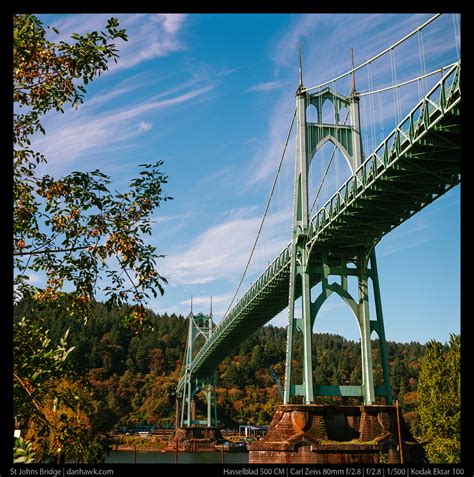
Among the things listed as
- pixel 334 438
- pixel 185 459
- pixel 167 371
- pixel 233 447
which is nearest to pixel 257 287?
pixel 334 438

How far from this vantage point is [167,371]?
5236 inches

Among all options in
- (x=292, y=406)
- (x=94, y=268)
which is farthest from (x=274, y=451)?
(x=94, y=268)

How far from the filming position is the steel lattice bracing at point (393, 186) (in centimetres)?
2317

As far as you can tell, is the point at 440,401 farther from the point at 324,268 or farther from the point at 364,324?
the point at 324,268

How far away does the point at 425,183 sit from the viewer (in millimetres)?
27781

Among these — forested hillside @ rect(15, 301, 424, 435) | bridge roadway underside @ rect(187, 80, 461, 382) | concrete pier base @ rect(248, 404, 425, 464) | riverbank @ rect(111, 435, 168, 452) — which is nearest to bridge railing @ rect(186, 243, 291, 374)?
bridge roadway underside @ rect(187, 80, 461, 382)

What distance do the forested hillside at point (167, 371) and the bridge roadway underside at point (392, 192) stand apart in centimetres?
7039

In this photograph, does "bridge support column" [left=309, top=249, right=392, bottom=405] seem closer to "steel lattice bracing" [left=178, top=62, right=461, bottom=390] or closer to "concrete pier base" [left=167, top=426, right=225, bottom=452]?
"steel lattice bracing" [left=178, top=62, right=461, bottom=390]

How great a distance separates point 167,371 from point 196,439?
150 ft

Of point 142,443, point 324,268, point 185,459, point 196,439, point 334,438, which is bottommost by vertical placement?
point 142,443

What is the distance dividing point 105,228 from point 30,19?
128 inches

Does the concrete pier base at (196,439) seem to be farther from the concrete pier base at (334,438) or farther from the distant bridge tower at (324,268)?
the concrete pier base at (334,438)

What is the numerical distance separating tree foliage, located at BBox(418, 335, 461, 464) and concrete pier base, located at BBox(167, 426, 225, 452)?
5393 cm

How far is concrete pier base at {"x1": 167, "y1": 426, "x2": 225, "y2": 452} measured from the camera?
86.7 m
